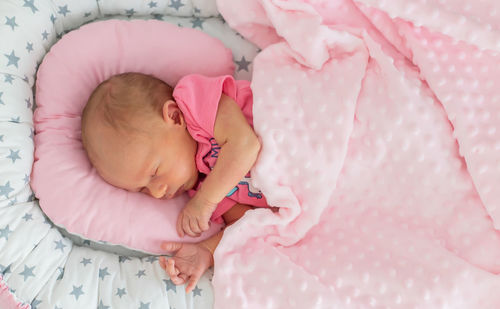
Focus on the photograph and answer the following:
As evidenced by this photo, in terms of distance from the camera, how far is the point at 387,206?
122cm

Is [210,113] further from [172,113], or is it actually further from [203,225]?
[203,225]

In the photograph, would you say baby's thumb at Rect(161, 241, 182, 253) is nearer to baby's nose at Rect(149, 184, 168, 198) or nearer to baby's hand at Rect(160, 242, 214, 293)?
baby's hand at Rect(160, 242, 214, 293)

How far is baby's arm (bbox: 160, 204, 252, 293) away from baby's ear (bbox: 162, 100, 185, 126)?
300 millimetres

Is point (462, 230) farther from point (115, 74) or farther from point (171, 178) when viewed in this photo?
point (115, 74)

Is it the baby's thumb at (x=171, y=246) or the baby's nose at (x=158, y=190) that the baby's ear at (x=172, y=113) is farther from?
the baby's thumb at (x=171, y=246)

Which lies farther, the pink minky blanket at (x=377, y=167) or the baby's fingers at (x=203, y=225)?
the baby's fingers at (x=203, y=225)

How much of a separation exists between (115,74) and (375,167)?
2.28 ft

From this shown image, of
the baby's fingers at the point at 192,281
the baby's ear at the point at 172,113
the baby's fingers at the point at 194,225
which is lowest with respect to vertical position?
the baby's fingers at the point at 192,281

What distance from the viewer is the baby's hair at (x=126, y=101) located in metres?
1.16

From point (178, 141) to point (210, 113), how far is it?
11cm

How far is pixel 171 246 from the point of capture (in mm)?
1253

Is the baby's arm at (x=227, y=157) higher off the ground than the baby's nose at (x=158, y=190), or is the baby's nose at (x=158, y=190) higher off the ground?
the baby's arm at (x=227, y=157)

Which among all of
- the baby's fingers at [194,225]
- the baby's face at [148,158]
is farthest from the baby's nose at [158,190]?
the baby's fingers at [194,225]

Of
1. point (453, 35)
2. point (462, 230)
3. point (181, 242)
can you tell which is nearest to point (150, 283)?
point (181, 242)
